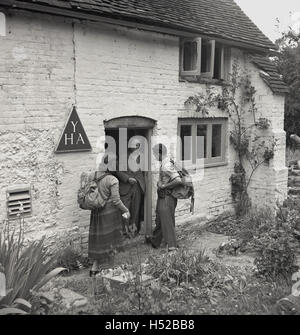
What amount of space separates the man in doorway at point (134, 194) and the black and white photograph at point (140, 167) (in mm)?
32

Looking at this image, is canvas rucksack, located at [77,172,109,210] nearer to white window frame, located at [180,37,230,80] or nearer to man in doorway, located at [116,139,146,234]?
man in doorway, located at [116,139,146,234]

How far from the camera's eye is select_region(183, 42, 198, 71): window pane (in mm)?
9531

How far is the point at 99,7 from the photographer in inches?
285

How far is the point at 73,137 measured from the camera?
7191 millimetres

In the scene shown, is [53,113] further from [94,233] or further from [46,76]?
[94,233]

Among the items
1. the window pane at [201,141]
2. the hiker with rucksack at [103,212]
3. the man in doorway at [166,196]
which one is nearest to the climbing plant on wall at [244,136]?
the window pane at [201,141]

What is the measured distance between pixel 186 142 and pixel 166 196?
1913 mm

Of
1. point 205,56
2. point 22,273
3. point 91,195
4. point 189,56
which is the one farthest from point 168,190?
point 22,273

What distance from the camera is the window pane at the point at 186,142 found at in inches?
379

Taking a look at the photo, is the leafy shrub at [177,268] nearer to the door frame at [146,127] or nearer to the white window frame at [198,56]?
the door frame at [146,127]

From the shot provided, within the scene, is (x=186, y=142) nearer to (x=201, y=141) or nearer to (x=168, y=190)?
(x=201, y=141)

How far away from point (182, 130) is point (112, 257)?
3.71 meters

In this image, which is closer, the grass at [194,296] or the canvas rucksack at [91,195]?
the grass at [194,296]
